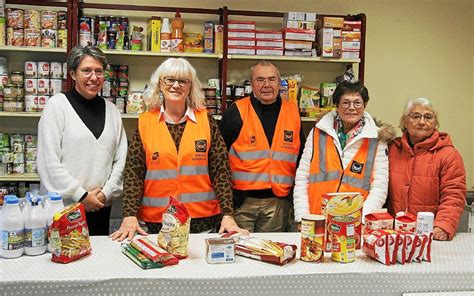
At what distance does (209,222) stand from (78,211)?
2.98 feet

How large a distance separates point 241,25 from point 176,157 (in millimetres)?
1664

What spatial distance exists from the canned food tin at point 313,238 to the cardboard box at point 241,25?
228 cm

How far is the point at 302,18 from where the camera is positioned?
12.9ft

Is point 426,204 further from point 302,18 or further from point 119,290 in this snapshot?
point 302,18

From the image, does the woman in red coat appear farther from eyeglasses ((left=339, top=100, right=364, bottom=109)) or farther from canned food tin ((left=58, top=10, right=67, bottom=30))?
canned food tin ((left=58, top=10, right=67, bottom=30))

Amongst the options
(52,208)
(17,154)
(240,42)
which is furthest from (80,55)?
(240,42)

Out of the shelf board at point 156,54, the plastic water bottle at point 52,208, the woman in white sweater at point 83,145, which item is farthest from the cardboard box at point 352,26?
the plastic water bottle at point 52,208

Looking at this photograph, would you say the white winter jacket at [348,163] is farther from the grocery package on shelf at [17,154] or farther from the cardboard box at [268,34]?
the grocery package on shelf at [17,154]

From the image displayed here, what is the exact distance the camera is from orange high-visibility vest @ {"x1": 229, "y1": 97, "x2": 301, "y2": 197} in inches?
119

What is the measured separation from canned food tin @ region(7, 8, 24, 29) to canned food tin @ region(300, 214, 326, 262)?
2.76 metres

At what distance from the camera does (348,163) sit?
2.69 meters

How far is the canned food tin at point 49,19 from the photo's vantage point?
3.62 metres

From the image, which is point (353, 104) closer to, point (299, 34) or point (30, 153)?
point (299, 34)

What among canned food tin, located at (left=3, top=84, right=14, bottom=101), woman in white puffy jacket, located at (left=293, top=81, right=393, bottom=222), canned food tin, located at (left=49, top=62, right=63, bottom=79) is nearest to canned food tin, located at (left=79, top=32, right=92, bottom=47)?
canned food tin, located at (left=49, top=62, right=63, bottom=79)
